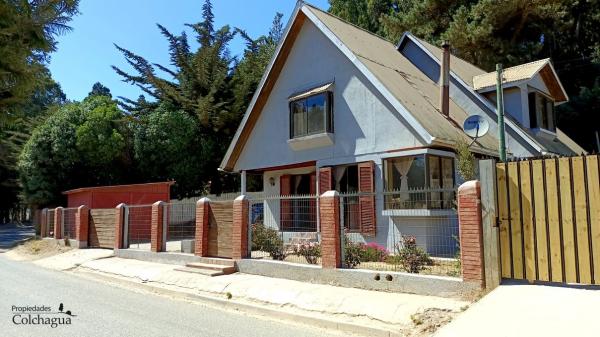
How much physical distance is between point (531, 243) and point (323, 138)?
29.4 ft

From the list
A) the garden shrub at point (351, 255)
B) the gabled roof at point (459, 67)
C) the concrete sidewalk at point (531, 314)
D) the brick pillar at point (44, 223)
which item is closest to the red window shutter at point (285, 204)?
the garden shrub at point (351, 255)

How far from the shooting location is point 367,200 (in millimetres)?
14078

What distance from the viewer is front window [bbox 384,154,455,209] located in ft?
43.0

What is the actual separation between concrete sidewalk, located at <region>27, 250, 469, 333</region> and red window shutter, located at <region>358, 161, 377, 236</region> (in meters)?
4.17

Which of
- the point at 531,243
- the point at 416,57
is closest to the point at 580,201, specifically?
the point at 531,243

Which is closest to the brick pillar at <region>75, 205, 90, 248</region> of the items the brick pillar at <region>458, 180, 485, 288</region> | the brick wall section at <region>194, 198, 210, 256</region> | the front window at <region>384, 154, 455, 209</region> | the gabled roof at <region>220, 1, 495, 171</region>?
the gabled roof at <region>220, 1, 495, 171</region>

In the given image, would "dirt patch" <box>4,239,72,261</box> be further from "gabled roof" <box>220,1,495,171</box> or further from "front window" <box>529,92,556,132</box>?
"front window" <box>529,92,556,132</box>

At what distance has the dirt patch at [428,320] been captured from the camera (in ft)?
22.7

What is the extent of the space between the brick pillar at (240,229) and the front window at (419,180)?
416 cm

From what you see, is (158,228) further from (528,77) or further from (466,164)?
(528,77)

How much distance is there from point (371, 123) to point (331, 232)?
576 centimetres

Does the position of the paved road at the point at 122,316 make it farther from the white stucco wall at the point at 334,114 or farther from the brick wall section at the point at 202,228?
the white stucco wall at the point at 334,114

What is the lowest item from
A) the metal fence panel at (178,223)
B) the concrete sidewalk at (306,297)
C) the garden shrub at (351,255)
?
the concrete sidewalk at (306,297)

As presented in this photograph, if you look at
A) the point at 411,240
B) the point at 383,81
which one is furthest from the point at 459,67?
the point at 411,240
